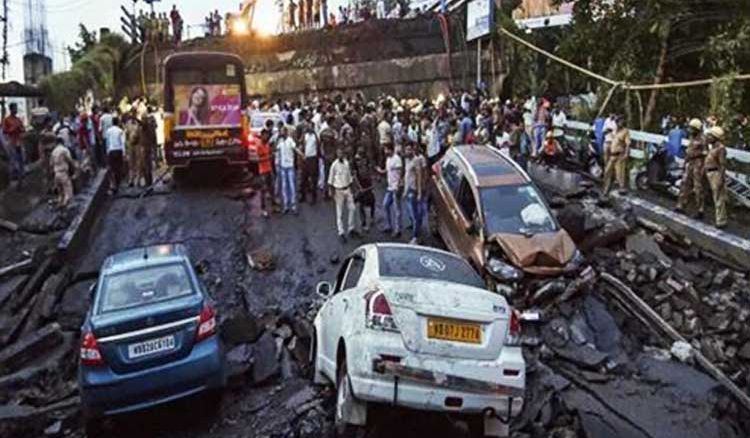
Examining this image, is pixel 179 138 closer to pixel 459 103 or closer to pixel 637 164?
pixel 459 103

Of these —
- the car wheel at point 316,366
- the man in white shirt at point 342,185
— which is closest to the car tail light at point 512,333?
the car wheel at point 316,366

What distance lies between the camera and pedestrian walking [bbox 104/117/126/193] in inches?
787

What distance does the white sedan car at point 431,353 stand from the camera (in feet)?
22.9

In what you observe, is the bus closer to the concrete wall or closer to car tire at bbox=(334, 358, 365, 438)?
the concrete wall

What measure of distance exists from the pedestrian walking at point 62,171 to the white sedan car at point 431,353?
1208cm

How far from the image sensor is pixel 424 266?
802 cm

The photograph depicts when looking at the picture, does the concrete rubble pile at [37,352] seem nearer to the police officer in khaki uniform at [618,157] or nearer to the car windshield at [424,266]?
the car windshield at [424,266]

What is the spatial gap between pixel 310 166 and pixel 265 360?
8196 mm

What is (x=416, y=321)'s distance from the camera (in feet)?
23.3

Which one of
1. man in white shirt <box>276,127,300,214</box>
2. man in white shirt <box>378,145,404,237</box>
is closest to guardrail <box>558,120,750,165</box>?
man in white shirt <box>378,145,404,237</box>

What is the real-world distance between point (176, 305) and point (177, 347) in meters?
0.50

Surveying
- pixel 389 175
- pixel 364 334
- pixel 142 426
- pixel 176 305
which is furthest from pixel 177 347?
pixel 389 175

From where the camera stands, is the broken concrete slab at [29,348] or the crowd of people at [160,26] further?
the crowd of people at [160,26]

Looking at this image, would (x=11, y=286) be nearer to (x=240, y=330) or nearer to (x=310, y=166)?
(x=240, y=330)
